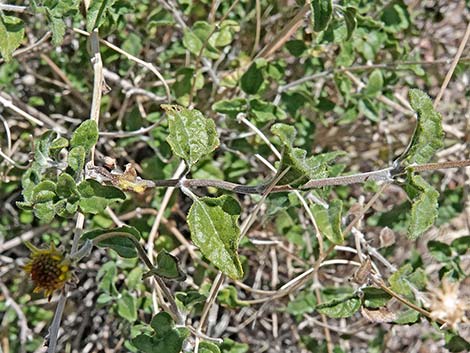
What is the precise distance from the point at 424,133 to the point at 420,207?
131mm

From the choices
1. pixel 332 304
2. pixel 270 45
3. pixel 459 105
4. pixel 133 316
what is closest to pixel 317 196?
pixel 332 304

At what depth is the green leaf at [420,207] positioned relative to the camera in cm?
124

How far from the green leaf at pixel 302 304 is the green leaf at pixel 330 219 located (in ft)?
1.34

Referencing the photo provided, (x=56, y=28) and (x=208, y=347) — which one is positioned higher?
(x=56, y=28)

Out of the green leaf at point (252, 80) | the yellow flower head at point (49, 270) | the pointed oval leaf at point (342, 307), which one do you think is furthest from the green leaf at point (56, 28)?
the pointed oval leaf at point (342, 307)

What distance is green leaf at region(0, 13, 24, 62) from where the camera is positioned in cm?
135

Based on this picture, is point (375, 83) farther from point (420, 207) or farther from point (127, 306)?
point (127, 306)

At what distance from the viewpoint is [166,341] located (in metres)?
1.29

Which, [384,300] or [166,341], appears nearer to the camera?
[166,341]

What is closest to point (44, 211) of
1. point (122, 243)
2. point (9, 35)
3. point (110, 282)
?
point (122, 243)

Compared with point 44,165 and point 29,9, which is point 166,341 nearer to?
point 44,165

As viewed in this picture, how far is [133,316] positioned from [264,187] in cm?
66

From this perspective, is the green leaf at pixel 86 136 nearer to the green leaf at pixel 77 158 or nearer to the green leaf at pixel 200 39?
the green leaf at pixel 77 158

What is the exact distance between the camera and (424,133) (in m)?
1.25
